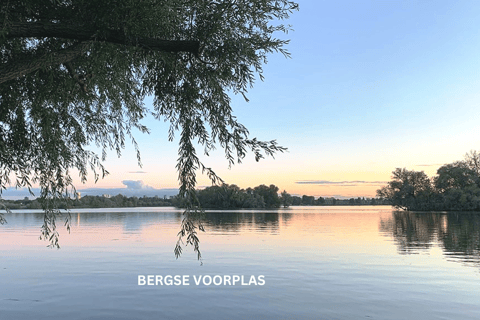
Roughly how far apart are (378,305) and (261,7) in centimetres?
1018

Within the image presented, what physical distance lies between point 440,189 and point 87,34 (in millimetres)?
128293

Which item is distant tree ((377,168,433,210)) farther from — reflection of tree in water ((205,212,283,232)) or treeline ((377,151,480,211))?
reflection of tree in water ((205,212,283,232))

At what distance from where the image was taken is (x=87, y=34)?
4633 millimetres

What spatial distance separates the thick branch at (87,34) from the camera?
4602 millimetres

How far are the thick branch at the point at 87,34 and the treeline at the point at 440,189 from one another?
364 ft

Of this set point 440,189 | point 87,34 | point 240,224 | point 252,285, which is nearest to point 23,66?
point 87,34

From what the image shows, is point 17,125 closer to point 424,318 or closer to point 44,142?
point 44,142

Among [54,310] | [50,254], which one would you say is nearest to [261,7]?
[54,310]

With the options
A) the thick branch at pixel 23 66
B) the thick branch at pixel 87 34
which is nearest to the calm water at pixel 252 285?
the thick branch at pixel 23 66

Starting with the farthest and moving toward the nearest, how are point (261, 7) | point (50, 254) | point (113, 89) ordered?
point (50, 254), point (113, 89), point (261, 7)

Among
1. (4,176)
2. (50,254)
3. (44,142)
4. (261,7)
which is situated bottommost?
(50,254)

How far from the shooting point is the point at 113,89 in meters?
7.68

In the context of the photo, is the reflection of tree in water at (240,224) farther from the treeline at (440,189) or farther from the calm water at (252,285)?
the treeline at (440,189)

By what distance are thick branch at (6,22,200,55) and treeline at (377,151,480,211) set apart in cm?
11098
